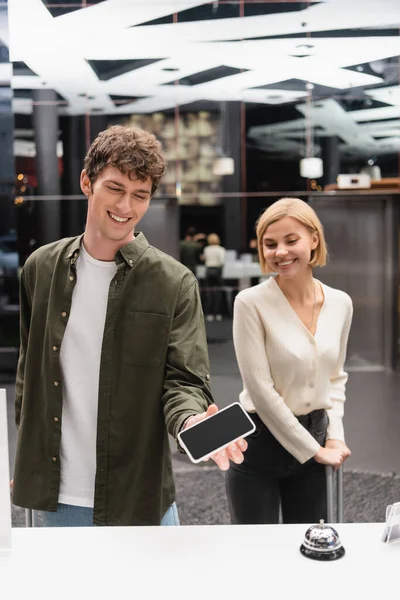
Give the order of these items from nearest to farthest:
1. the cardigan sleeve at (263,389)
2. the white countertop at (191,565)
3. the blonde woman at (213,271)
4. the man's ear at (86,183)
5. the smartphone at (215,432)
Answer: the white countertop at (191,565) → the smartphone at (215,432) → the man's ear at (86,183) → the cardigan sleeve at (263,389) → the blonde woman at (213,271)

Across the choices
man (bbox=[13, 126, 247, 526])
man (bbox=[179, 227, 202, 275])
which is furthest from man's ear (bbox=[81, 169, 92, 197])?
man (bbox=[179, 227, 202, 275])

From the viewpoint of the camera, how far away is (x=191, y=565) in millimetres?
1498

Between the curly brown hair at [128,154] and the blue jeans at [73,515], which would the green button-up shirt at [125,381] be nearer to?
the blue jeans at [73,515]

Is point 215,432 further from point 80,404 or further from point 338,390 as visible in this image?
point 338,390

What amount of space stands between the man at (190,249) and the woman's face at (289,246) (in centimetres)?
430

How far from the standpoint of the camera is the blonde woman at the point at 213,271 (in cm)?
672

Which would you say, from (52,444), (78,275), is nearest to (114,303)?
(78,275)

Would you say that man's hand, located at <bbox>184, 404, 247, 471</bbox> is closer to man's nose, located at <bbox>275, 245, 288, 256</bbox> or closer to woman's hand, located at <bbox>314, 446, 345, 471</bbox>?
woman's hand, located at <bbox>314, 446, 345, 471</bbox>

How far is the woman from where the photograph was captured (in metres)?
2.31

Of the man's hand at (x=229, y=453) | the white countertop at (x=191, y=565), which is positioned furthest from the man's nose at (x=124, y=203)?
the white countertop at (x=191, y=565)

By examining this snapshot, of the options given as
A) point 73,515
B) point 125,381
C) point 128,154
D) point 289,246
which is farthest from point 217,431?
point 289,246

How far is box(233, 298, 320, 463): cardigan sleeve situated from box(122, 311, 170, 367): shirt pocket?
48 cm

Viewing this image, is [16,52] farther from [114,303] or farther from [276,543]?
[276,543]

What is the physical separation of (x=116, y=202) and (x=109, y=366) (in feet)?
1.46
